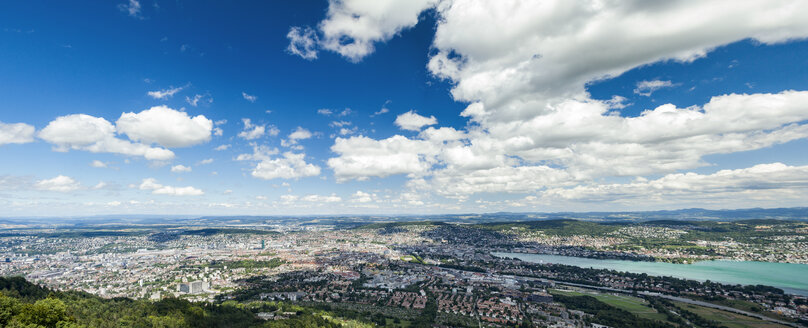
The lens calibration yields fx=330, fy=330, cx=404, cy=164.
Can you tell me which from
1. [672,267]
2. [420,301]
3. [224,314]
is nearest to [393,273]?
[420,301]

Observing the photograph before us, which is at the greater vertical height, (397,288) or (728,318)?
(728,318)

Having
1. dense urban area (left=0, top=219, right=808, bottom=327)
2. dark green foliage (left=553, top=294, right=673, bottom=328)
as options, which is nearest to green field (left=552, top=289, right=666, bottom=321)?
dense urban area (left=0, top=219, right=808, bottom=327)

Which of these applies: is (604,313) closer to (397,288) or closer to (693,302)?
(693,302)

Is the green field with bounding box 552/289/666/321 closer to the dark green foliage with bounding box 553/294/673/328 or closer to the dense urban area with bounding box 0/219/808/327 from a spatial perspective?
the dense urban area with bounding box 0/219/808/327

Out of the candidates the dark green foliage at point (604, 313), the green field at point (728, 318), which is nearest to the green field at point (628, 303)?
the dark green foliage at point (604, 313)

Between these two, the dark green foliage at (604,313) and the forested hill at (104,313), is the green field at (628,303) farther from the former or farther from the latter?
the forested hill at (104,313)

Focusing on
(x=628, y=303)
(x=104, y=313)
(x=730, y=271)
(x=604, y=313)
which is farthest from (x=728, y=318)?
(x=104, y=313)

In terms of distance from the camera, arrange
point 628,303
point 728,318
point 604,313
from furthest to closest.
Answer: point 628,303 → point 604,313 → point 728,318
